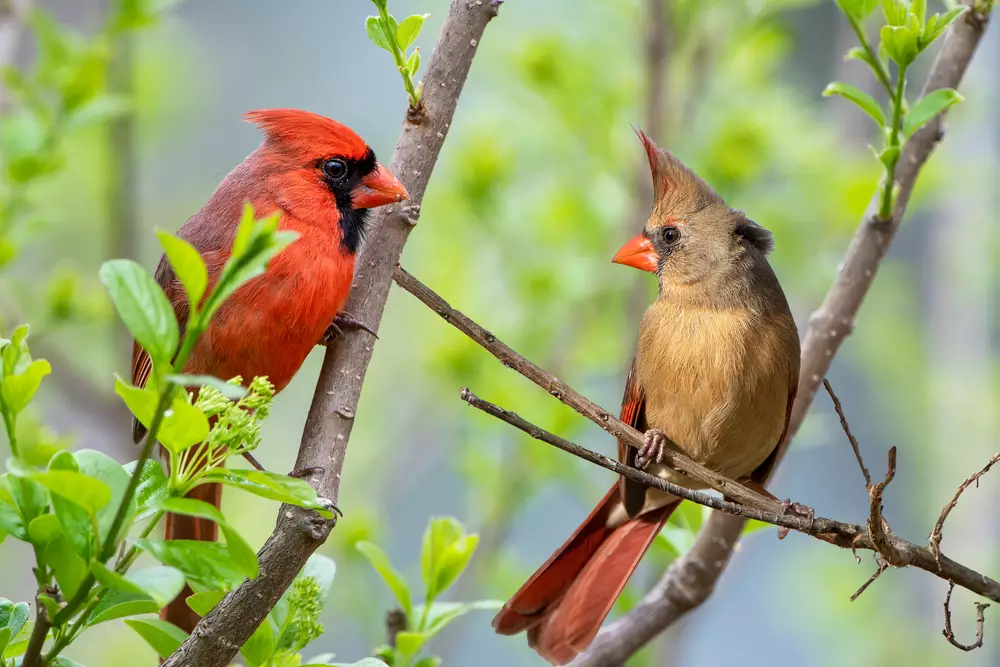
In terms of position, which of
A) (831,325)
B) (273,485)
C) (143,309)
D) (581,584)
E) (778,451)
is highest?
(143,309)

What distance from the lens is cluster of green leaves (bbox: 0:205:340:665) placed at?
662 millimetres

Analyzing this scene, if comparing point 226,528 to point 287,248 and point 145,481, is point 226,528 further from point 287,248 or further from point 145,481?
point 287,248

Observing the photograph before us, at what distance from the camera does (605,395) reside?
8.78 feet

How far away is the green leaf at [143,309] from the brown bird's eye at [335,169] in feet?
2.51

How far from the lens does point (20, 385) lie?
74 cm

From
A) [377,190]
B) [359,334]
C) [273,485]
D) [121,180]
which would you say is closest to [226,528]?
[273,485]

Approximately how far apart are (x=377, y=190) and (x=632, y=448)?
54 centimetres

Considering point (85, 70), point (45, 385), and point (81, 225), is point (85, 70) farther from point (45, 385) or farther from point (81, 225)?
point (81, 225)

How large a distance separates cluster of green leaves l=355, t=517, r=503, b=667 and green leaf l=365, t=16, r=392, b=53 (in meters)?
0.54

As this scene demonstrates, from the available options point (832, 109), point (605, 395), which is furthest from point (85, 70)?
point (832, 109)

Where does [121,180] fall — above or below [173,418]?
below

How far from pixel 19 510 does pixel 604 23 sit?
79.5 inches

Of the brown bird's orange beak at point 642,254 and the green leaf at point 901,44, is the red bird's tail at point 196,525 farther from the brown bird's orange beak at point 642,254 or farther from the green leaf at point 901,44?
the green leaf at point 901,44

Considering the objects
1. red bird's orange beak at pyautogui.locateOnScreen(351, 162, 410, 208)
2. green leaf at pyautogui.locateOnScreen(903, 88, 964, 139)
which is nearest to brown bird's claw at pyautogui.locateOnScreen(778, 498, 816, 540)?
green leaf at pyautogui.locateOnScreen(903, 88, 964, 139)
